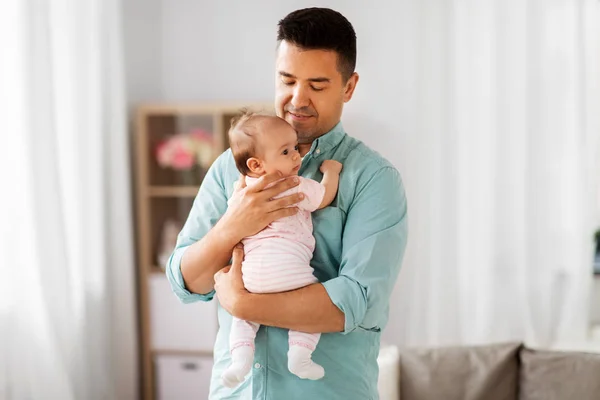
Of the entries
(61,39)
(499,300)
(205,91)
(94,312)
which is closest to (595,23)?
(499,300)

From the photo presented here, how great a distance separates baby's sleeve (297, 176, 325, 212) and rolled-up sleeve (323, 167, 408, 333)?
0.06 metres

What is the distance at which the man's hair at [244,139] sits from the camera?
4.75 ft

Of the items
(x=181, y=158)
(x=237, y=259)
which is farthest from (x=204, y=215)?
(x=181, y=158)

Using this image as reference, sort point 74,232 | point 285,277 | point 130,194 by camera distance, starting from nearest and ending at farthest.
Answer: point 285,277 < point 74,232 < point 130,194

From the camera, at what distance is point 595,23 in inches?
141

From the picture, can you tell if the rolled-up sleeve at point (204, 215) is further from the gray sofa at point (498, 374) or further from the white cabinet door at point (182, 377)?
the white cabinet door at point (182, 377)

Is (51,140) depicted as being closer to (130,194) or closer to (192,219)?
(130,194)

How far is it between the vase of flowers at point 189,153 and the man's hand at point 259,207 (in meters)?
2.51

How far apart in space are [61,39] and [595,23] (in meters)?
2.39

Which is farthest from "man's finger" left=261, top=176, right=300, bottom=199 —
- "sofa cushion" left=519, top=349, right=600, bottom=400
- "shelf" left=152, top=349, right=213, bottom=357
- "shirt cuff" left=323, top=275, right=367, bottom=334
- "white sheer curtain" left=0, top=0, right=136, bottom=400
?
"shelf" left=152, top=349, right=213, bottom=357

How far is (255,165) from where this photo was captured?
1.46 m

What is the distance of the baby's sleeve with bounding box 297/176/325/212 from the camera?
1398 mm

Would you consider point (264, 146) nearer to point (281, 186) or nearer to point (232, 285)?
point (281, 186)

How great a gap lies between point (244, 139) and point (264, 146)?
5cm
